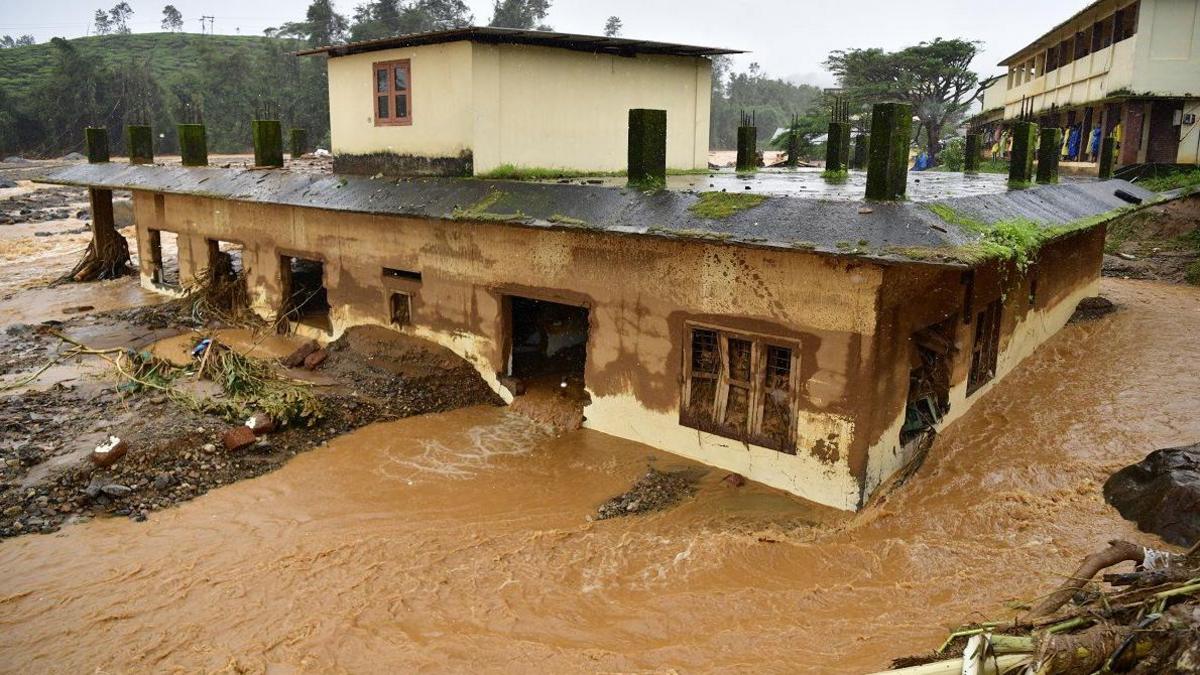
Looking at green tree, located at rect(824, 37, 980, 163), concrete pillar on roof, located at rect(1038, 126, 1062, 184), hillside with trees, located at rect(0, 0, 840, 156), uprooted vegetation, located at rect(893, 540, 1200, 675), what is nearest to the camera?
uprooted vegetation, located at rect(893, 540, 1200, 675)

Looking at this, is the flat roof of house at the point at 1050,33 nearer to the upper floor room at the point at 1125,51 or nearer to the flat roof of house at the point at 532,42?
the upper floor room at the point at 1125,51

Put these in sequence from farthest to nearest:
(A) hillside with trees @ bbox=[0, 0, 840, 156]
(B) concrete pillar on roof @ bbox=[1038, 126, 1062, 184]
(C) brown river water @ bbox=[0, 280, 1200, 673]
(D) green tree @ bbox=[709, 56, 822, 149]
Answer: (D) green tree @ bbox=[709, 56, 822, 149] → (A) hillside with trees @ bbox=[0, 0, 840, 156] → (B) concrete pillar on roof @ bbox=[1038, 126, 1062, 184] → (C) brown river water @ bbox=[0, 280, 1200, 673]

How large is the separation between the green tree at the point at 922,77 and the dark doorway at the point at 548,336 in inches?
1275

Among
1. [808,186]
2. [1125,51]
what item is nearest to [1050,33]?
[1125,51]

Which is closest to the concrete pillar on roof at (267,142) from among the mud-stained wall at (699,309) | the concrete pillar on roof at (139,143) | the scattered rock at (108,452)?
the mud-stained wall at (699,309)

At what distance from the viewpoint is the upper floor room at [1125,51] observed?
2338 cm

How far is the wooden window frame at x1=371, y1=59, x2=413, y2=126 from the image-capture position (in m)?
13.8

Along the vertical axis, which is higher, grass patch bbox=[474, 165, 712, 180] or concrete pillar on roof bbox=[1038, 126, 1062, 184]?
concrete pillar on roof bbox=[1038, 126, 1062, 184]

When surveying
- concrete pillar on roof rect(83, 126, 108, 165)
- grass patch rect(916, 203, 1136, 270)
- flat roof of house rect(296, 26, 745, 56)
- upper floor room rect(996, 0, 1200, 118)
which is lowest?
grass patch rect(916, 203, 1136, 270)

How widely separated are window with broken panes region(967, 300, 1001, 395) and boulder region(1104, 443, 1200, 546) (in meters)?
2.41

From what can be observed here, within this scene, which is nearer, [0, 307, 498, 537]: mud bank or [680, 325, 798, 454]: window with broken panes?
[680, 325, 798, 454]: window with broken panes

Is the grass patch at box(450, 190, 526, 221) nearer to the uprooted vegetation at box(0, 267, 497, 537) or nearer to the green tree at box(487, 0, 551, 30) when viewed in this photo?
the uprooted vegetation at box(0, 267, 497, 537)

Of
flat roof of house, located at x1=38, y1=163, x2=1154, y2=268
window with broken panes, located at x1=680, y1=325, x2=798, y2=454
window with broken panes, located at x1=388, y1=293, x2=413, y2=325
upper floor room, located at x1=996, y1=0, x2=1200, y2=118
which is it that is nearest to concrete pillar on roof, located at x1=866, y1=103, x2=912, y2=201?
flat roof of house, located at x1=38, y1=163, x2=1154, y2=268

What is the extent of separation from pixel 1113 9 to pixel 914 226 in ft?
78.5
